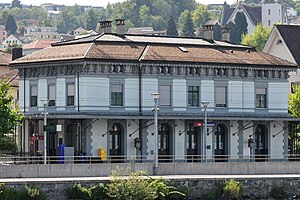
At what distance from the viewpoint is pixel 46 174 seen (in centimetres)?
6950

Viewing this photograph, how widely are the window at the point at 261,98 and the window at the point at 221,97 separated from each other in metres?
2.81

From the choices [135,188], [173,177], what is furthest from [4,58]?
[135,188]

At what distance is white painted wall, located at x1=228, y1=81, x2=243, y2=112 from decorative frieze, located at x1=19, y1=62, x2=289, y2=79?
0.58 m

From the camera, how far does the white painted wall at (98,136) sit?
80.5 m

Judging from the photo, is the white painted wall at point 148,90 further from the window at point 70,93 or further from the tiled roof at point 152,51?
the window at point 70,93

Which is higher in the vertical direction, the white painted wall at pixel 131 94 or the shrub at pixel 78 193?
the white painted wall at pixel 131 94

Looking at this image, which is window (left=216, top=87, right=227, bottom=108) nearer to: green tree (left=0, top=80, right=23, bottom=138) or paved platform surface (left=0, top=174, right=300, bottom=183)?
paved platform surface (left=0, top=174, right=300, bottom=183)

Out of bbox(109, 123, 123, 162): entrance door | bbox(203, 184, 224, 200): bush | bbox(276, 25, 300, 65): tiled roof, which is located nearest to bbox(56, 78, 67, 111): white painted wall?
bbox(109, 123, 123, 162): entrance door

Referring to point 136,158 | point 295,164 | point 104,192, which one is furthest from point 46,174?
point 295,164

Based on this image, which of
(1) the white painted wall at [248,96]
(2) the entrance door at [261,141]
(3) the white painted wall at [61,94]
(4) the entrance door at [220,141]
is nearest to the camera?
(3) the white painted wall at [61,94]

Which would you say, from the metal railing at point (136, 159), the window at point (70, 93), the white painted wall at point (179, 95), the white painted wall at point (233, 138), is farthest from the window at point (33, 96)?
the white painted wall at point (233, 138)

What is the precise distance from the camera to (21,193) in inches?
2472

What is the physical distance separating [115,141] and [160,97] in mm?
4785

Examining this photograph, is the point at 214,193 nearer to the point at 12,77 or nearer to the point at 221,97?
the point at 221,97
